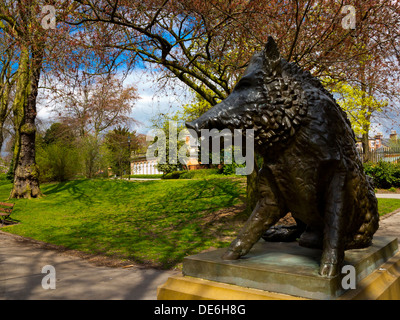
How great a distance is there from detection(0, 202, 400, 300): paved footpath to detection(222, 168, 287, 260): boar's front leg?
284 cm

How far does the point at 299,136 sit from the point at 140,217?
11.2 m

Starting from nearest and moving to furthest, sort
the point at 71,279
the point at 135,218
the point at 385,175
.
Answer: the point at 71,279, the point at 135,218, the point at 385,175

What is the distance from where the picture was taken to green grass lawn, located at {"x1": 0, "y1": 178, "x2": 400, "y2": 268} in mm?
8570

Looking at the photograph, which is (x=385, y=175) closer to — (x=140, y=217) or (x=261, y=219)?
(x=140, y=217)

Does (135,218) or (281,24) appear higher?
(281,24)

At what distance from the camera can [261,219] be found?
262 cm

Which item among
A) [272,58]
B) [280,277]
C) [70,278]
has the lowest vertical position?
[70,278]

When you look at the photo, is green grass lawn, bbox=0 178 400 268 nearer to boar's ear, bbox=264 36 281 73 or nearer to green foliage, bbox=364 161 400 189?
green foliage, bbox=364 161 400 189

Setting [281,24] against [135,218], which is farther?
[135,218]

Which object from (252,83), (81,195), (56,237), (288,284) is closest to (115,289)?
(288,284)

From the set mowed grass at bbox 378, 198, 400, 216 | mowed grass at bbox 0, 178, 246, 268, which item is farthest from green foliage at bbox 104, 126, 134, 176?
mowed grass at bbox 378, 198, 400, 216

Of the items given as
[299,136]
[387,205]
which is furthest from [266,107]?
[387,205]

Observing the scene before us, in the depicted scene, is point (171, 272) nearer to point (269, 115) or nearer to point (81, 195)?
point (269, 115)

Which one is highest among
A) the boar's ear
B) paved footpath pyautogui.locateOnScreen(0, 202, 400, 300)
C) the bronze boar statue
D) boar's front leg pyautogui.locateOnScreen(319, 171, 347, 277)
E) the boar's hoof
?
the boar's ear
